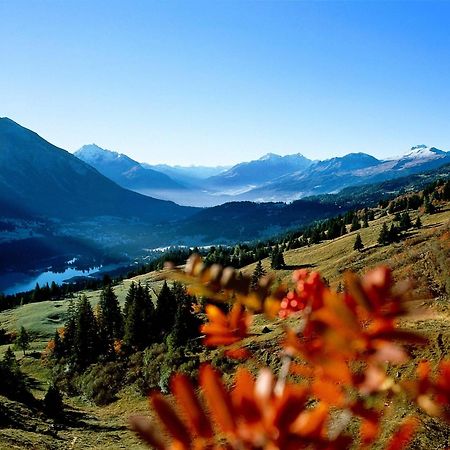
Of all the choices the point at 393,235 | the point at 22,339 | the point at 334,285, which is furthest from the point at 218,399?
the point at 393,235

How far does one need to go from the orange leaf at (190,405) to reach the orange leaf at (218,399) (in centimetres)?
5

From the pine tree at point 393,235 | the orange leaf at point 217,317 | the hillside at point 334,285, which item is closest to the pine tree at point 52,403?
the hillside at point 334,285

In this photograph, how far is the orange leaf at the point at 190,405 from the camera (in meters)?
1.28

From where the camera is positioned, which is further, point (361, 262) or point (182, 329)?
point (361, 262)

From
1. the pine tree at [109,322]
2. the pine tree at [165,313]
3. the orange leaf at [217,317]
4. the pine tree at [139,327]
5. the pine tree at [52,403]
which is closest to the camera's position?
the orange leaf at [217,317]

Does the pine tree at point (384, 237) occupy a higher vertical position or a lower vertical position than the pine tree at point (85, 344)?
higher

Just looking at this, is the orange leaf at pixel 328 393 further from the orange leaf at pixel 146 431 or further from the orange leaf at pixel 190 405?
the orange leaf at pixel 146 431

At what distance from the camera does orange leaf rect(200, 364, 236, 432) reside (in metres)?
1.26

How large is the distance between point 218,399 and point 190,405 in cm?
9

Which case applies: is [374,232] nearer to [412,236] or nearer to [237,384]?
[412,236]

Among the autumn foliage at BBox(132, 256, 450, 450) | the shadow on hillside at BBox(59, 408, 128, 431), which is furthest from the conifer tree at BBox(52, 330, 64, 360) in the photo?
the autumn foliage at BBox(132, 256, 450, 450)

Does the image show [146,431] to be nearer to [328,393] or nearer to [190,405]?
[190,405]

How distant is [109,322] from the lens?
2265 inches

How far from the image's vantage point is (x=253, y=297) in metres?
2.03
